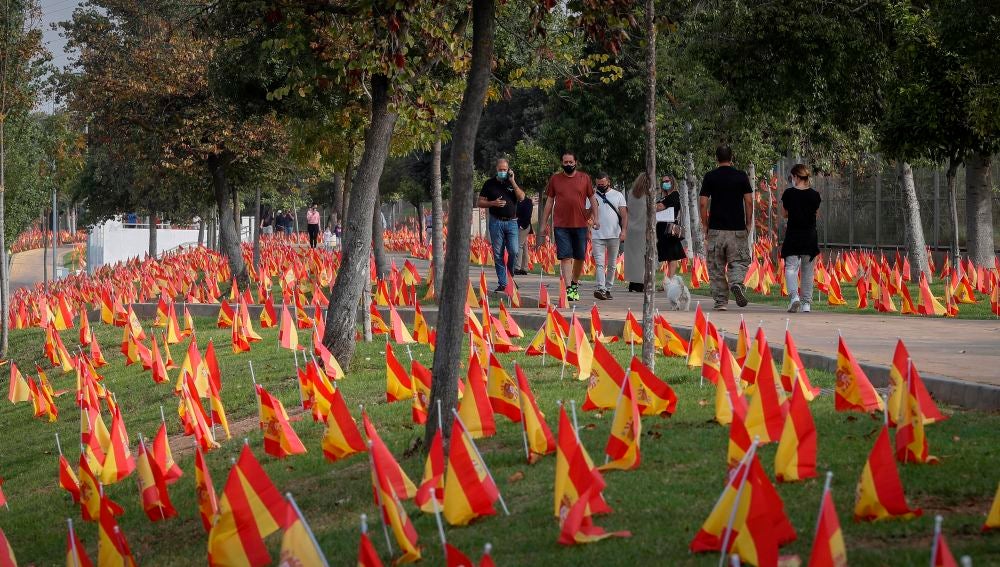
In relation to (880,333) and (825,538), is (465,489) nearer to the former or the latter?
(825,538)

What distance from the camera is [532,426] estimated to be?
7.67 metres

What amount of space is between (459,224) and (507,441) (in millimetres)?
1478

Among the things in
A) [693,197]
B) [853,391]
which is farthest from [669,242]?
[693,197]

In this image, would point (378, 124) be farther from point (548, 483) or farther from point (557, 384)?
point (548, 483)

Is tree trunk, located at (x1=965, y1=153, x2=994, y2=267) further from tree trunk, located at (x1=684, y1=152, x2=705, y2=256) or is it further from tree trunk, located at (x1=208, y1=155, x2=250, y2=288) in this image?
tree trunk, located at (x1=208, y1=155, x2=250, y2=288)

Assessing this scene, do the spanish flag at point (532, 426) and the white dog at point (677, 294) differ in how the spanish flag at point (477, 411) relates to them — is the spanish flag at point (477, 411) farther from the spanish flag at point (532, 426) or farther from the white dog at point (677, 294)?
the white dog at point (677, 294)

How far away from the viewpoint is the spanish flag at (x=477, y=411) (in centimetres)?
822

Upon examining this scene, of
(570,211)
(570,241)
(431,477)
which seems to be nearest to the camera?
(431,477)

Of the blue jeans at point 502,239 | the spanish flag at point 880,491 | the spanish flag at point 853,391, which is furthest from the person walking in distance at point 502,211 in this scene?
the spanish flag at point 880,491

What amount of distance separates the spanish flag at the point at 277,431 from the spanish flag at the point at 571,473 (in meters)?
3.56

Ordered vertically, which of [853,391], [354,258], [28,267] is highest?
[354,258]

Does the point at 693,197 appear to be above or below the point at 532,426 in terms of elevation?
above

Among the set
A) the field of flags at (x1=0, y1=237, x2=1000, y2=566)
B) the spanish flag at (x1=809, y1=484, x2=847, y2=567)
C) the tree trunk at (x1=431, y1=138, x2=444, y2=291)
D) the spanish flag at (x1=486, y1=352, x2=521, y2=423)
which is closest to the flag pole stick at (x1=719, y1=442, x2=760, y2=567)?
the field of flags at (x1=0, y1=237, x2=1000, y2=566)

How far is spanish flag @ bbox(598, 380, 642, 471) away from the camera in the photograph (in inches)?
285
